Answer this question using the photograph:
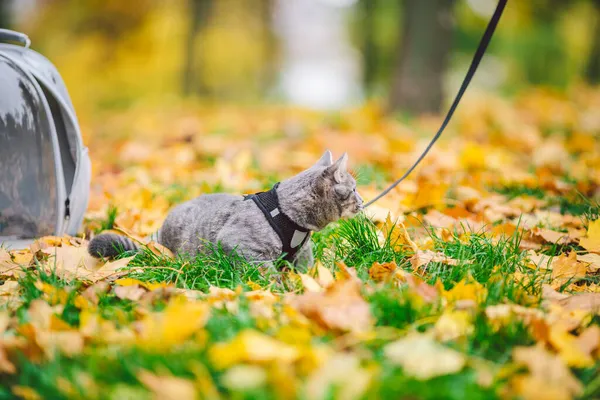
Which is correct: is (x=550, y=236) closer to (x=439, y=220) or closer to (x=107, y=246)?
(x=439, y=220)

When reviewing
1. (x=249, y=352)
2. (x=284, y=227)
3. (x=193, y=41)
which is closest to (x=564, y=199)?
(x=284, y=227)

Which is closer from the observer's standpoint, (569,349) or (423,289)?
(569,349)

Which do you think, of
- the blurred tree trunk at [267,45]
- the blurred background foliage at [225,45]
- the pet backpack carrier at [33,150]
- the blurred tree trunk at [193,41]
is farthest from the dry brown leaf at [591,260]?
the blurred tree trunk at [267,45]

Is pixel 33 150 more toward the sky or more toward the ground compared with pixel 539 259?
more toward the sky

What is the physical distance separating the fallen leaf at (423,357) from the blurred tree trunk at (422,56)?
214 inches

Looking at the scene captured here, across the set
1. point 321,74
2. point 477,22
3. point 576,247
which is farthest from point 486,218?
point 321,74

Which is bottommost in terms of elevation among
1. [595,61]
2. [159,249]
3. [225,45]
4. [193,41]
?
[159,249]

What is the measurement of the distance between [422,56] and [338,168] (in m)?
4.72

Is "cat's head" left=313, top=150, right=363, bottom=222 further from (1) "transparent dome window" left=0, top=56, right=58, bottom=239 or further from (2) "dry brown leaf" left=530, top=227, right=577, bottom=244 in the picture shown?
(1) "transparent dome window" left=0, top=56, right=58, bottom=239

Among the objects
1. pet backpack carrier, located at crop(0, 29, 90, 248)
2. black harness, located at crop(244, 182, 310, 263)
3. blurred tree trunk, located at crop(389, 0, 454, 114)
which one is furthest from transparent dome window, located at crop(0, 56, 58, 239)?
blurred tree trunk, located at crop(389, 0, 454, 114)

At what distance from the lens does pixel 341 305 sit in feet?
5.28

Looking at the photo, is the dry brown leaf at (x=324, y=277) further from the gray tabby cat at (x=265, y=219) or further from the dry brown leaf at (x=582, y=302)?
the dry brown leaf at (x=582, y=302)

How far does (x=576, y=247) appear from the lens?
8.13 ft

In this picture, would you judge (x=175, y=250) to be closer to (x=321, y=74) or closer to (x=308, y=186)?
(x=308, y=186)
